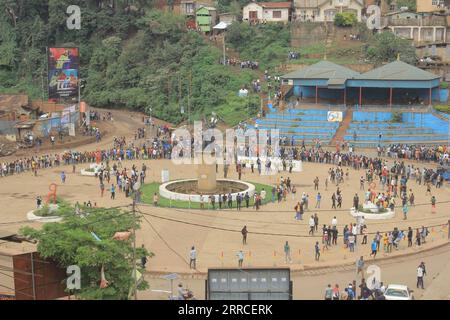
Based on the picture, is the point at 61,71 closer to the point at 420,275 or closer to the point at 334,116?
the point at 334,116

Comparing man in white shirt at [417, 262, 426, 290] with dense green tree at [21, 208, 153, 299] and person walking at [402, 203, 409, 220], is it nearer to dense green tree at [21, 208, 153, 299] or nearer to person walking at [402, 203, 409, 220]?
dense green tree at [21, 208, 153, 299]

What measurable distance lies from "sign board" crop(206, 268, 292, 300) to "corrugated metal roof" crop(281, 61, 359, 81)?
150ft

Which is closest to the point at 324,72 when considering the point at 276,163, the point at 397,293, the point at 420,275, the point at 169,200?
the point at 276,163

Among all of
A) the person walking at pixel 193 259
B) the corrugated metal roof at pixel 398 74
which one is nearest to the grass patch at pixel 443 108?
the corrugated metal roof at pixel 398 74

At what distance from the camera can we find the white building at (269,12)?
83.8 m

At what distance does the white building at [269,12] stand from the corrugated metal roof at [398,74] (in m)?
23.2

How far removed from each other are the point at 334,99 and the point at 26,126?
1072 inches

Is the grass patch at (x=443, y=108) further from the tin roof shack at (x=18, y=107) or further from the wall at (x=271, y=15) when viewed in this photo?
the tin roof shack at (x=18, y=107)

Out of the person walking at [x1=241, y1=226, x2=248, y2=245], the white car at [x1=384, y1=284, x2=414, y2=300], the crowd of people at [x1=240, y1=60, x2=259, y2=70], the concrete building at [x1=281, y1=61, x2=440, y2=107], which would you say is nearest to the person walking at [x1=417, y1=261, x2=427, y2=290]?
the white car at [x1=384, y1=284, x2=414, y2=300]

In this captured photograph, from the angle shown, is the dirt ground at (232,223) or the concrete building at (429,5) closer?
the dirt ground at (232,223)

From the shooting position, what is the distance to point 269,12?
276 feet

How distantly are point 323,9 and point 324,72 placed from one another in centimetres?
2112

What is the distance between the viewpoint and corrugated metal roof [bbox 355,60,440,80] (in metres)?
61.2

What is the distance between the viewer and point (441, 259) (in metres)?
28.9
